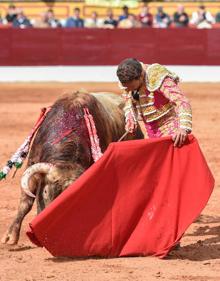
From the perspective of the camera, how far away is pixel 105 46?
1653cm

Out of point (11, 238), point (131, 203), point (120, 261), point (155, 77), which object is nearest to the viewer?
point (120, 261)

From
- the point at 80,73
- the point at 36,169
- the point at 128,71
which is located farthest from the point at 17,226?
the point at 80,73

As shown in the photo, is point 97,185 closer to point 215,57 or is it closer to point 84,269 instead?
point 84,269

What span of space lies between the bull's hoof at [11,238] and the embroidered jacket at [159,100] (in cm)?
96

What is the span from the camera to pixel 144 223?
4.74 meters

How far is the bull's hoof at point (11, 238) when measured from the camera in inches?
201

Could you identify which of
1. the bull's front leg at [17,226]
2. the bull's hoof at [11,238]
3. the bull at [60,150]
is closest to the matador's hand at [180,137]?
the bull at [60,150]

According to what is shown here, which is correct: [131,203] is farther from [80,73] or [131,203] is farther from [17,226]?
[80,73]

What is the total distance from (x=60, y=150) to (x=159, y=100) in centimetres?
64

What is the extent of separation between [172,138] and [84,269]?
902 millimetres

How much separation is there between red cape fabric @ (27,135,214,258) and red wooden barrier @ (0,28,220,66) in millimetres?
11696

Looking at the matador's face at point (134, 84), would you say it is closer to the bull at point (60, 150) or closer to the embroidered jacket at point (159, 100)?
the embroidered jacket at point (159, 100)

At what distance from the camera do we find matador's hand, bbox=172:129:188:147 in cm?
474

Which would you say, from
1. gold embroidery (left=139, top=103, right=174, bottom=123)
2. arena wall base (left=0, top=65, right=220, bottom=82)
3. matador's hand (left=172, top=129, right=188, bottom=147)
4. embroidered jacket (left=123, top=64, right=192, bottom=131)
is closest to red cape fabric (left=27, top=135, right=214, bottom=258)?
matador's hand (left=172, top=129, right=188, bottom=147)
